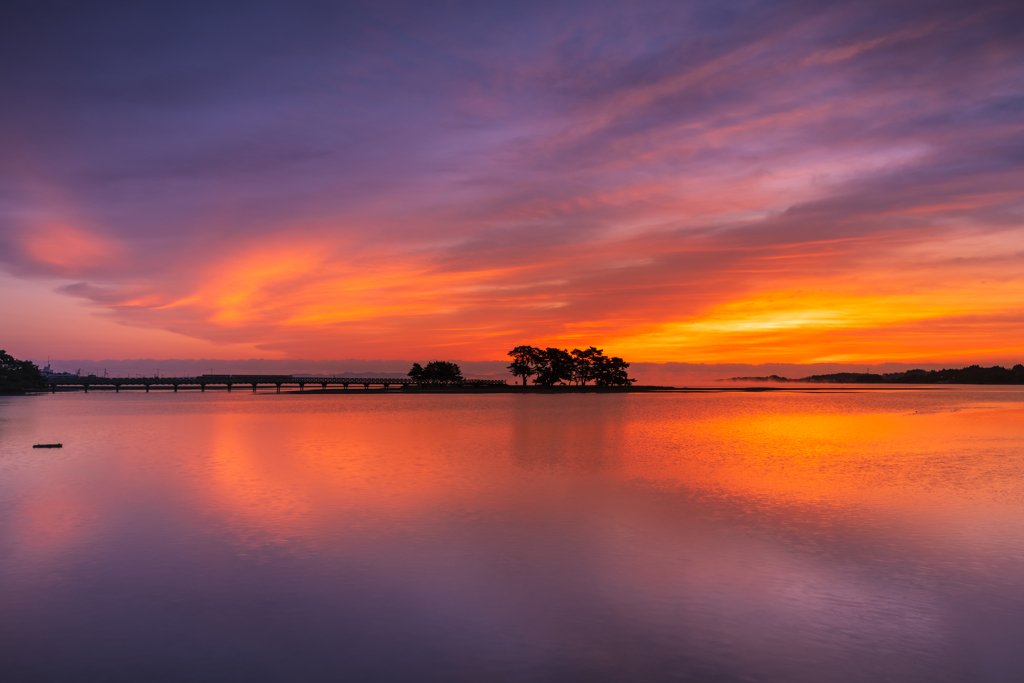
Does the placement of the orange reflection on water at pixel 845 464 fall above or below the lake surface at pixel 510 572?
above

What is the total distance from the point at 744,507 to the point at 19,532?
23.5m

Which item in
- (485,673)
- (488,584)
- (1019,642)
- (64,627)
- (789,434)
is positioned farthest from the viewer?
(789,434)

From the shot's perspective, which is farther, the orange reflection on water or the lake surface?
the orange reflection on water

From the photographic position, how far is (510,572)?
16.4 m

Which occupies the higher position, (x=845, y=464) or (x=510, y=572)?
(x=845, y=464)

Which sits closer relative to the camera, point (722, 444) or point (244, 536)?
point (244, 536)

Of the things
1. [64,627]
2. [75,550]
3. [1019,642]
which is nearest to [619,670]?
[1019,642]

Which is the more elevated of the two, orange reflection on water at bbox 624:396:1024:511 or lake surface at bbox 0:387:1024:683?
orange reflection on water at bbox 624:396:1024:511

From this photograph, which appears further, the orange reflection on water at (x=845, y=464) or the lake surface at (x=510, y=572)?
the orange reflection on water at (x=845, y=464)

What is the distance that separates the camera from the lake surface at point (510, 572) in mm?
11125

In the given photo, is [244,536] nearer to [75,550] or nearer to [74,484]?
[75,550]

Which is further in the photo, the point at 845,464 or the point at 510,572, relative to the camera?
the point at 845,464

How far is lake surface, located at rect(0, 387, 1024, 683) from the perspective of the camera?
11.1 metres

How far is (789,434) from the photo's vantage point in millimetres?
60688
